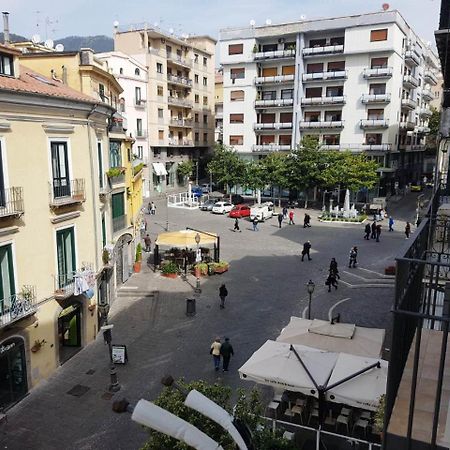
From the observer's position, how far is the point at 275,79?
54844mm

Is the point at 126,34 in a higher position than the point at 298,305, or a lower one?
higher

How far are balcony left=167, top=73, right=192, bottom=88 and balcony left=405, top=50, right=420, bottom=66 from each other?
28.1 m

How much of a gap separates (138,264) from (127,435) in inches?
615

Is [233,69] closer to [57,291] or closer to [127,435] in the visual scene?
[57,291]

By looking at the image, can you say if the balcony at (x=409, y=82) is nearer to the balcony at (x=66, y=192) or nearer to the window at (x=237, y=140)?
the window at (x=237, y=140)

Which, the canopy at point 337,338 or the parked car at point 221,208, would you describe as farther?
the parked car at point 221,208

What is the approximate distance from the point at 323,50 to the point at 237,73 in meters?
11.0

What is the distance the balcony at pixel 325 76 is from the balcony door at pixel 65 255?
42874 millimetres

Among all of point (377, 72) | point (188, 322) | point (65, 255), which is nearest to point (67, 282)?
point (65, 255)

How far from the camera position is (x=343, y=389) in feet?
35.9

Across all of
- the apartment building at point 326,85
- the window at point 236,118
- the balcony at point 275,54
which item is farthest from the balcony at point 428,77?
the window at point 236,118

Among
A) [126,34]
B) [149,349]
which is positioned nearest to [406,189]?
[126,34]

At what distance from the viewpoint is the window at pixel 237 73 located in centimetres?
5694

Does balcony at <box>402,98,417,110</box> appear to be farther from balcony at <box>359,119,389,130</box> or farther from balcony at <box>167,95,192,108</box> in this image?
balcony at <box>167,95,192,108</box>
